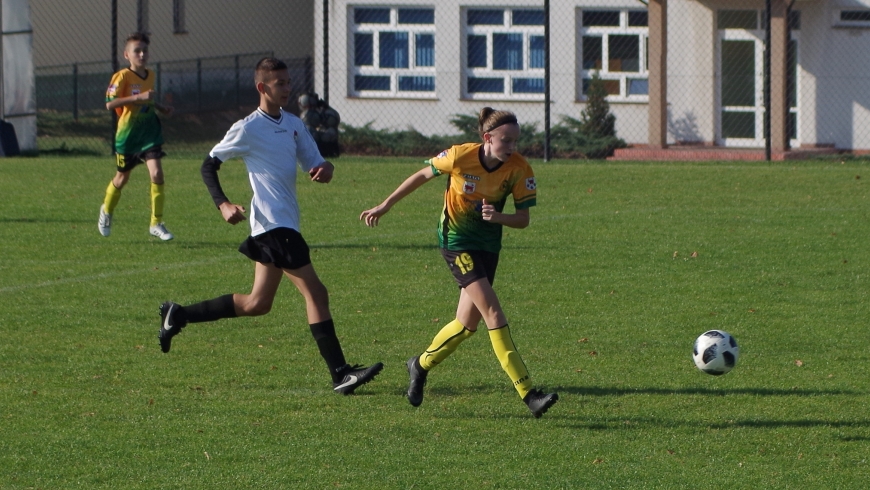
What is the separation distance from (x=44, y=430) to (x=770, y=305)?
5.78 meters

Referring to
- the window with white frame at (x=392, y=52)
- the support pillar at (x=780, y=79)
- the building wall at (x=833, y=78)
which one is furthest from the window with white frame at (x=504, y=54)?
the building wall at (x=833, y=78)

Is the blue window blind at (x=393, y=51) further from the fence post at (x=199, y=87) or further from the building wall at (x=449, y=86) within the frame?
the fence post at (x=199, y=87)

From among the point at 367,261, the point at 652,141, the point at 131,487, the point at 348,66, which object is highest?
the point at 348,66

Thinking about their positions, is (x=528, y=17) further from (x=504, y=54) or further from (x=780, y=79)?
(x=780, y=79)

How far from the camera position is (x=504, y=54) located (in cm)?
3084

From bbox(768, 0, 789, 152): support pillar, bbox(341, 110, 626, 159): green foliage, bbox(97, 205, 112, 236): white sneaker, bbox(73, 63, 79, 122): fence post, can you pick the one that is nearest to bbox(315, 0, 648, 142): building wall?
bbox(341, 110, 626, 159): green foliage

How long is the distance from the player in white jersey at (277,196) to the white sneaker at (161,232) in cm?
566

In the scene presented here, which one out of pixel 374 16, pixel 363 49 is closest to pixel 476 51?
pixel 374 16

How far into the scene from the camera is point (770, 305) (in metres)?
9.88

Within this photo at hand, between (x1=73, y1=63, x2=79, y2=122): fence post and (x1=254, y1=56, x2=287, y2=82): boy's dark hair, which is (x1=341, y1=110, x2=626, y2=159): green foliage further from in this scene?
(x1=254, y1=56, x2=287, y2=82): boy's dark hair

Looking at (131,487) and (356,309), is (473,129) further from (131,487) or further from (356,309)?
(131,487)

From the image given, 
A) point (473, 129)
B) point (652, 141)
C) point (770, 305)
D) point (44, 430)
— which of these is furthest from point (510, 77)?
point (44, 430)

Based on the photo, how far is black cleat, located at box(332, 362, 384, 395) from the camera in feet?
23.7

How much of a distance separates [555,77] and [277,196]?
23.3 metres
